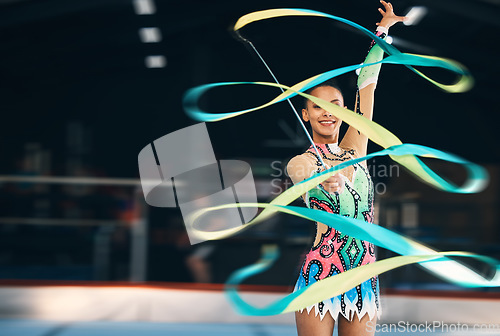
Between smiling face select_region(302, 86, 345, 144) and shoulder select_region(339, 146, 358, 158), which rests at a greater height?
smiling face select_region(302, 86, 345, 144)

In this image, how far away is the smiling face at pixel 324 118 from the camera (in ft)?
4.41

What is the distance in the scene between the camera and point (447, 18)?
21.4 feet

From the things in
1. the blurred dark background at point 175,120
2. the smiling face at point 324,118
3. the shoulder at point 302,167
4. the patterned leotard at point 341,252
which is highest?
the blurred dark background at point 175,120

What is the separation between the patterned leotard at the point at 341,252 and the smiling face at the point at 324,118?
7 centimetres

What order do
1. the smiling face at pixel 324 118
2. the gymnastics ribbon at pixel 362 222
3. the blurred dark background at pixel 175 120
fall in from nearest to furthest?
the gymnastics ribbon at pixel 362 222 < the smiling face at pixel 324 118 < the blurred dark background at pixel 175 120

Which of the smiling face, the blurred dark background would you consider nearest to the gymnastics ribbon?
the smiling face

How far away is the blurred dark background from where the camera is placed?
4.45 metres

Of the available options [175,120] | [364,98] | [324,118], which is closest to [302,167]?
[324,118]

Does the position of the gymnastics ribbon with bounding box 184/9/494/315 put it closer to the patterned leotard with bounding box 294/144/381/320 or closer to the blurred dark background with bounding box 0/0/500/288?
the patterned leotard with bounding box 294/144/381/320

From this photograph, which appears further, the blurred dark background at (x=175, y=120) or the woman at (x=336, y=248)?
the blurred dark background at (x=175, y=120)

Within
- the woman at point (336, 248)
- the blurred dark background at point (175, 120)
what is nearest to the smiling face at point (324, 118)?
the woman at point (336, 248)

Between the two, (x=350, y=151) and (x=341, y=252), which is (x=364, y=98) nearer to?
(x=350, y=151)

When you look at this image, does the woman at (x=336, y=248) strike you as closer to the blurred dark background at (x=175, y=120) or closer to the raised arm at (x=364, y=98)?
the raised arm at (x=364, y=98)

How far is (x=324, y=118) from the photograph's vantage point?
4.40 feet
